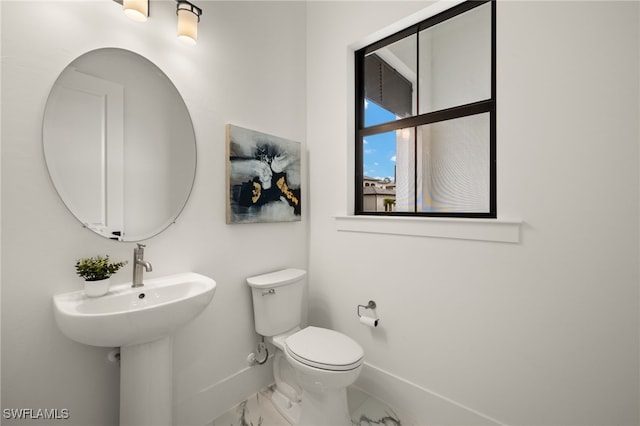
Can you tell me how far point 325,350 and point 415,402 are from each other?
682 millimetres

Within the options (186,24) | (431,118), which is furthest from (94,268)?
(431,118)

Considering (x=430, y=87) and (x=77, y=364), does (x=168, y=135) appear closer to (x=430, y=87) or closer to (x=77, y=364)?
(x=77, y=364)

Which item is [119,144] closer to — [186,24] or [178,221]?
[178,221]

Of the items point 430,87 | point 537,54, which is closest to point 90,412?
point 430,87

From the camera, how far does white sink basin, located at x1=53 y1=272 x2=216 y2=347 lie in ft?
3.05

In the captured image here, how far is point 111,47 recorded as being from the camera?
122cm

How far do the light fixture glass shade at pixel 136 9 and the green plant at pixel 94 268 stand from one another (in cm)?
100

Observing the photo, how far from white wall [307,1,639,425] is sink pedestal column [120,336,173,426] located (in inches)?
48.3

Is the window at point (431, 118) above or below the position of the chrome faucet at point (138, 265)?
above

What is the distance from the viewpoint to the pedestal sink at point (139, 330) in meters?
0.95

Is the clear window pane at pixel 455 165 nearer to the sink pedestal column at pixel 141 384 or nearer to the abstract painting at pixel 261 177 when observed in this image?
the abstract painting at pixel 261 177

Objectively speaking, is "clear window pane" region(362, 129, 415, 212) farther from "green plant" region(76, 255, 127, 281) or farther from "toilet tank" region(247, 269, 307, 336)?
"green plant" region(76, 255, 127, 281)

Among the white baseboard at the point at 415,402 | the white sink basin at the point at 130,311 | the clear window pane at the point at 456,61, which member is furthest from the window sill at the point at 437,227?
the white sink basin at the point at 130,311

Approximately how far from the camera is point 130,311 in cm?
97
